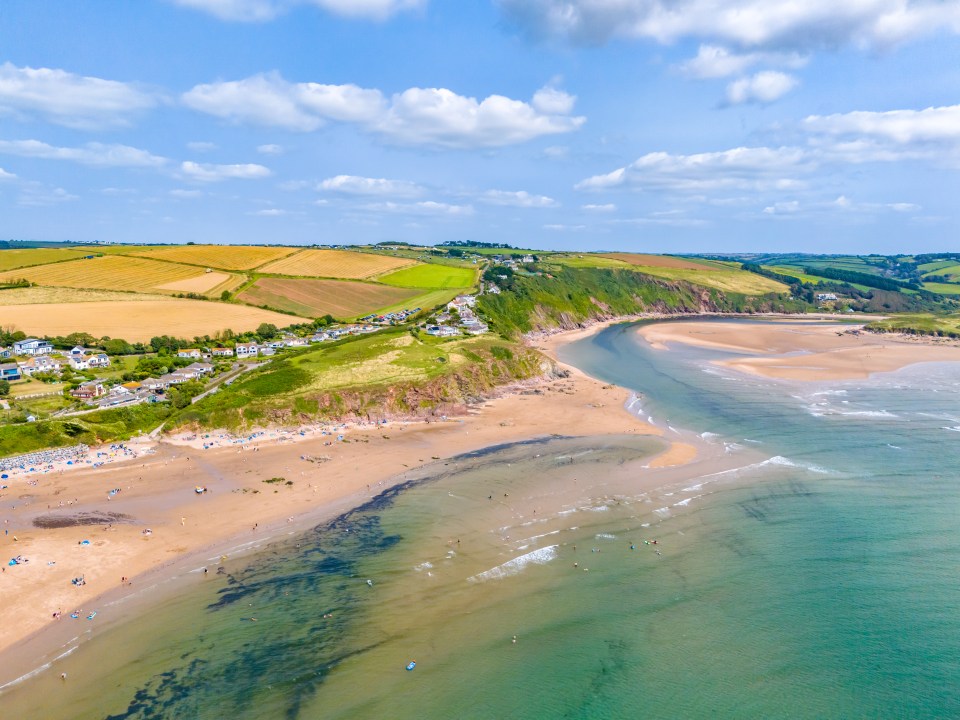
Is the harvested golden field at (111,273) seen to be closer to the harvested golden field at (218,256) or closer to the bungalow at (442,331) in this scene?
the harvested golden field at (218,256)

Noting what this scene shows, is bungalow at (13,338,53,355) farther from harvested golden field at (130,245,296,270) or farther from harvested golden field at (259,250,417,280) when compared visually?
harvested golden field at (130,245,296,270)

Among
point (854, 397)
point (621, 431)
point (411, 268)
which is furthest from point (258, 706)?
point (411, 268)

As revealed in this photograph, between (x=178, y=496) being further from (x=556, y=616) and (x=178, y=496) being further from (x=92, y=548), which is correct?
(x=556, y=616)

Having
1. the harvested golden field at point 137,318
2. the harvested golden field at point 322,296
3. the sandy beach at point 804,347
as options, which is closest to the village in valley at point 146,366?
the harvested golden field at point 137,318

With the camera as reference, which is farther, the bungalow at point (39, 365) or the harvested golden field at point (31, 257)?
the harvested golden field at point (31, 257)

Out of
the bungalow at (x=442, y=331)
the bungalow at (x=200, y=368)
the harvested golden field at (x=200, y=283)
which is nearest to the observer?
the bungalow at (x=200, y=368)

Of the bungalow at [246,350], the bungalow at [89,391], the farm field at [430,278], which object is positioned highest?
the farm field at [430,278]
